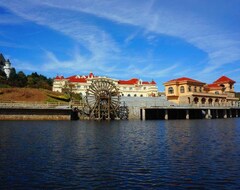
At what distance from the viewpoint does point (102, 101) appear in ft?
197

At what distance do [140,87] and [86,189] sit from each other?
107 m

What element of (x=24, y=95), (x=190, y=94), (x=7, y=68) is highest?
(x=7, y=68)

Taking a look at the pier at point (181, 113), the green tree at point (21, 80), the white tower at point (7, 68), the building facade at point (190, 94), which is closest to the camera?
the pier at point (181, 113)

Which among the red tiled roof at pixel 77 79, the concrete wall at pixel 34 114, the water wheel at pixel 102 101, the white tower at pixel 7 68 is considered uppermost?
the white tower at pixel 7 68

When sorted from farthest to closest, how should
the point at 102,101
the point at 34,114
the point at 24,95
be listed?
the point at 24,95, the point at 102,101, the point at 34,114

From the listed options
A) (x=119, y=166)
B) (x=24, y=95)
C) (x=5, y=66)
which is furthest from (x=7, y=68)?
(x=119, y=166)

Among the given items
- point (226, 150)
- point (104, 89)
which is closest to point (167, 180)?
point (226, 150)

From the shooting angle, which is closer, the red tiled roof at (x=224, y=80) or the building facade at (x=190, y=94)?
the building facade at (x=190, y=94)

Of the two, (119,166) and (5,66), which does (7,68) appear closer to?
(5,66)

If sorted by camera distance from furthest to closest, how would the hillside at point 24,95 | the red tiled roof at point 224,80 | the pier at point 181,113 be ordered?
the red tiled roof at point 224,80, the hillside at point 24,95, the pier at point 181,113

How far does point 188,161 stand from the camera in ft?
53.0

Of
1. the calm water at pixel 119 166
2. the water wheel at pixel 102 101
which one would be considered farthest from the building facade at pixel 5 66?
the calm water at pixel 119 166

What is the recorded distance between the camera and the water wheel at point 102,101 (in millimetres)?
58844

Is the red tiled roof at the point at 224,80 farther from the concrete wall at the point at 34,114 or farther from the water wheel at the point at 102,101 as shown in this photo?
the concrete wall at the point at 34,114
